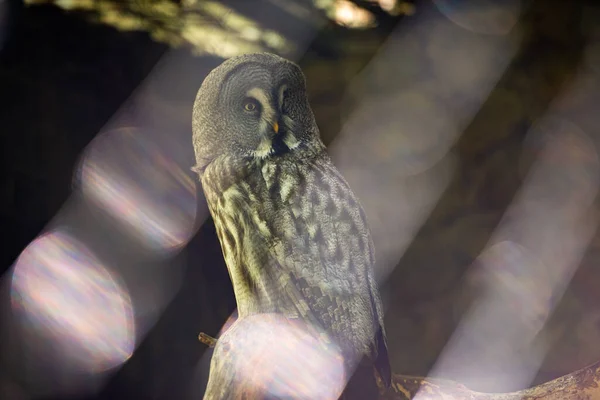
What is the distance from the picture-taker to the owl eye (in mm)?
1424

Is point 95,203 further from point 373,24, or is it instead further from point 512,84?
point 512,84

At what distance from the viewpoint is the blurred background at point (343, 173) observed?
72.5 inches

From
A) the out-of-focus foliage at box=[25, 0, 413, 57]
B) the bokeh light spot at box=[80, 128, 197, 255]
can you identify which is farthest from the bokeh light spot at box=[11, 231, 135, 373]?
the out-of-focus foliage at box=[25, 0, 413, 57]

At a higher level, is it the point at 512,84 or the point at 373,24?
the point at 512,84

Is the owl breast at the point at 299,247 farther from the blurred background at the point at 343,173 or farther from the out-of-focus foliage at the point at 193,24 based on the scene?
the out-of-focus foliage at the point at 193,24

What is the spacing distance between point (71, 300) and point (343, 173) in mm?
1138

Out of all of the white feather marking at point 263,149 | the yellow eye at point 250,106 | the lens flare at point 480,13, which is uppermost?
the lens flare at point 480,13

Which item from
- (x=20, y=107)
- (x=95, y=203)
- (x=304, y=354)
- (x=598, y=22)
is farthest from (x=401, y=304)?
(x=20, y=107)

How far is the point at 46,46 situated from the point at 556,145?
219 cm

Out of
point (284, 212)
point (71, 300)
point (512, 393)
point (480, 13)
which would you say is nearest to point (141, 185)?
point (71, 300)

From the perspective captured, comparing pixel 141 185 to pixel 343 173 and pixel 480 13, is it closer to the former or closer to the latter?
pixel 343 173

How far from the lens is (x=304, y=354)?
1.28 m

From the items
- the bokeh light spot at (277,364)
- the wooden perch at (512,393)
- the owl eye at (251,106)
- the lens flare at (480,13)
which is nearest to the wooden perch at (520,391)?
the wooden perch at (512,393)

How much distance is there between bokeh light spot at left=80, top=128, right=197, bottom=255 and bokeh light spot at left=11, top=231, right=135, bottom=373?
20 cm
